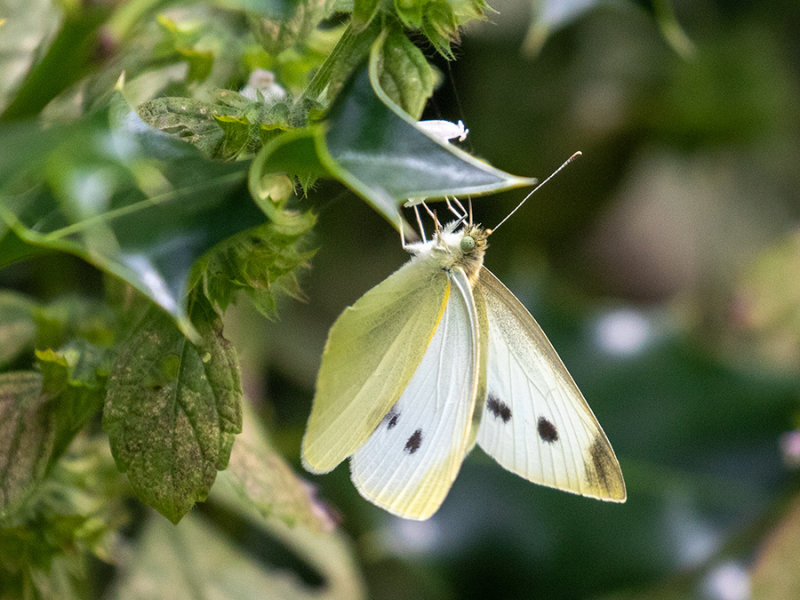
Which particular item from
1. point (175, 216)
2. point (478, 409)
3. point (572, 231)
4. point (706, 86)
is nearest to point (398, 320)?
point (478, 409)

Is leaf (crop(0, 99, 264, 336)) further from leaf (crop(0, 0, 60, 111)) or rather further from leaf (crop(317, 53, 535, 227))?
leaf (crop(0, 0, 60, 111))

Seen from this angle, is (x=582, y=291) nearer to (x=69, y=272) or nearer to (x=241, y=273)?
(x=69, y=272)

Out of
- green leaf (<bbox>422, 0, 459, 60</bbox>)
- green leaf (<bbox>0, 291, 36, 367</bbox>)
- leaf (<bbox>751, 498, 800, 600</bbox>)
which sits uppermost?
green leaf (<bbox>422, 0, 459, 60</bbox>)

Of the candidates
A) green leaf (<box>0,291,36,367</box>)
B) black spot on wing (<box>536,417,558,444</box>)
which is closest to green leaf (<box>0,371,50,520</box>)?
green leaf (<box>0,291,36,367</box>)

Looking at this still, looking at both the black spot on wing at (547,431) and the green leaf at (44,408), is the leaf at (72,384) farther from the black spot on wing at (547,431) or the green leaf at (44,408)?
the black spot on wing at (547,431)

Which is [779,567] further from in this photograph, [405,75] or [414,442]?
[405,75]

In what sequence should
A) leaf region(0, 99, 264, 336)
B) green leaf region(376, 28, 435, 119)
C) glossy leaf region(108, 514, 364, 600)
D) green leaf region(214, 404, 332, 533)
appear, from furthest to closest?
glossy leaf region(108, 514, 364, 600)
green leaf region(214, 404, 332, 533)
green leaf region(376, 28, 435, 119)
leaf region(0, 99, 264, 336)
